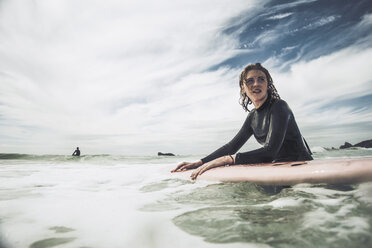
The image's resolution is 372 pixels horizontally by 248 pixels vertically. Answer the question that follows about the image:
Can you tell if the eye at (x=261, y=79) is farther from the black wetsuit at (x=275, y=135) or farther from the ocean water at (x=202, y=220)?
the ocean water at (x=202, y=220)

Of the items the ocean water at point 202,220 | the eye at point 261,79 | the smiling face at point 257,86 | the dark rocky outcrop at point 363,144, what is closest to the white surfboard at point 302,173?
the ocean water at point 202,220

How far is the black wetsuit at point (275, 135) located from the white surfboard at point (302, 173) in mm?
160

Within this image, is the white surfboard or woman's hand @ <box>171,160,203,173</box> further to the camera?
woman's hand @ <box>171,160,203,173</box>

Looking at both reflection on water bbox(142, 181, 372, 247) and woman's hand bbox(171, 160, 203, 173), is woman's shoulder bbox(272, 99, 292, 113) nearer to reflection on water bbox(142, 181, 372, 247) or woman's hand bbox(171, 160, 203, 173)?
reflection on water bbox(142, 181, 372, 247)

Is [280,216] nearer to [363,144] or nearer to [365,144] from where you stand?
[365,144]

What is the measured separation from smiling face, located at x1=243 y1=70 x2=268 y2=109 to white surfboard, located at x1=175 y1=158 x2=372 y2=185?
3.33 ft

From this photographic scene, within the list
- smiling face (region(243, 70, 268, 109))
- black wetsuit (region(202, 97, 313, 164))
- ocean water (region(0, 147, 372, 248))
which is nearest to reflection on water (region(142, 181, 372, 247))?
ocean water (region(0, 147, 372, 248))

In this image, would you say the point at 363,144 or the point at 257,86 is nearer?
the point at 257,86

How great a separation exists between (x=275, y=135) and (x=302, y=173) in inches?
22.8

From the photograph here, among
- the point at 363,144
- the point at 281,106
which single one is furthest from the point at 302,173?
the point at 363,144

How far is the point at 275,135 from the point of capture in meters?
2.47

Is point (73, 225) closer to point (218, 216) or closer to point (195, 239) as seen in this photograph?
point (195, 239)

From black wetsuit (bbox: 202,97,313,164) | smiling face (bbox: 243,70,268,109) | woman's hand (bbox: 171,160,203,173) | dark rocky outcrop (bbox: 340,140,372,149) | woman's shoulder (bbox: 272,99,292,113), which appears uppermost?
dark rocky outcrop (bbox: 340,140,372,149)

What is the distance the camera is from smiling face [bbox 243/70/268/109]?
298 centimetres
